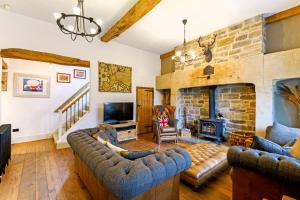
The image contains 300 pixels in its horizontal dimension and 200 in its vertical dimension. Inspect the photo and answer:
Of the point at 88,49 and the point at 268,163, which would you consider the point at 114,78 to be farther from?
the point at 268,163

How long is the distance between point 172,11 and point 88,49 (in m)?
2.66

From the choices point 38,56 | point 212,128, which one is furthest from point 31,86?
point 212,128

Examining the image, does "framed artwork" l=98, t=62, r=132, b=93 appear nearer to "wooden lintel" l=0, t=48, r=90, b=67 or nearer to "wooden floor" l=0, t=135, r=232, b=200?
"wooden lintel" l=0, t=48, r=90, b=67

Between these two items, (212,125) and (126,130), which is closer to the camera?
(212,125)

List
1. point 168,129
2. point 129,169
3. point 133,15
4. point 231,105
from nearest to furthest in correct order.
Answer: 1. point 129,169
2. point 133,15
3. point 231,105
4. point 168,129

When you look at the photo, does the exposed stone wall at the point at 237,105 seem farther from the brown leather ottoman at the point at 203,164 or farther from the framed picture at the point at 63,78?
the framed picture at the point at 63,78

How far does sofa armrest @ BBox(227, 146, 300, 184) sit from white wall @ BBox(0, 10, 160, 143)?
4059mm

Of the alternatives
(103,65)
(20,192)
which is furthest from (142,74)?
(20,192)

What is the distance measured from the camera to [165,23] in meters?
3.81

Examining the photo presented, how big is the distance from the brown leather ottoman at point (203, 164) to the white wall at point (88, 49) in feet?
10.6

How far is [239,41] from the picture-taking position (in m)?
3.88

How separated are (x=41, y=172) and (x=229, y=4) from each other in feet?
15.8

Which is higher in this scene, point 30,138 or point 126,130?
point 126,130

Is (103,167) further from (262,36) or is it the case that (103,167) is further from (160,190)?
(262,36)
